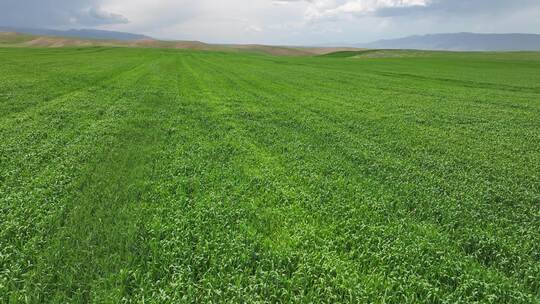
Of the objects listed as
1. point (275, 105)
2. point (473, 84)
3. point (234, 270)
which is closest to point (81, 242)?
point (234, 270)

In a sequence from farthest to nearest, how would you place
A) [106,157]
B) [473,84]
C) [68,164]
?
[473,84], [106,157], [68,164]

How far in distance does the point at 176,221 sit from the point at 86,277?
2473 mm

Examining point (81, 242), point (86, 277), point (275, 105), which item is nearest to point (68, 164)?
point (81, 242)

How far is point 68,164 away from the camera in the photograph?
12.4 m

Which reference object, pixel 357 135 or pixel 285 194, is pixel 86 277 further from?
pixel 357 135

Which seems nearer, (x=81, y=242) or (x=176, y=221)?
(x=81, y=242)

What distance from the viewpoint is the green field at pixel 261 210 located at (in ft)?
22.8

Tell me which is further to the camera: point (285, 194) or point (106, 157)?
point (106, 157)

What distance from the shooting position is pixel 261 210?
995 centimetres

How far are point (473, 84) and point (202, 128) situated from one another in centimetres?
4220

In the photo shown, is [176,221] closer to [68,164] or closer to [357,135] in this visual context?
[68,164]

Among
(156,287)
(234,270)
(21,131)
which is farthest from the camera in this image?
(21,131)

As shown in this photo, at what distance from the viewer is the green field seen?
6.95 m

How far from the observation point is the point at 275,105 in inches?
1082
